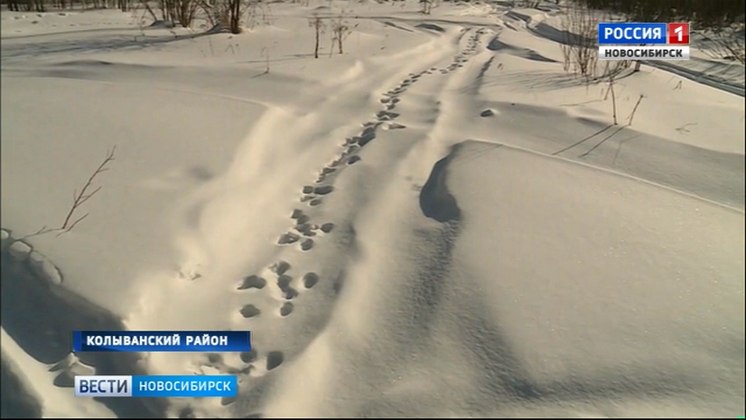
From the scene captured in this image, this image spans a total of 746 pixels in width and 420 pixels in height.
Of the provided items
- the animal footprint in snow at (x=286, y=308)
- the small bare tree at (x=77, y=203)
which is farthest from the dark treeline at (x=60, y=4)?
the animal footprint in snow at (x=286, y=308)

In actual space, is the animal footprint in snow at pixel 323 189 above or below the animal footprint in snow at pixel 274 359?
above

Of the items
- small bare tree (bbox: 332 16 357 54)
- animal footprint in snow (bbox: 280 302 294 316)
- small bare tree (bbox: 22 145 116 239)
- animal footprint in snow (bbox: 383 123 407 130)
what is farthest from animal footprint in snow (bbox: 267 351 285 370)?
small bare tree (bbox: 332 16 357 54)

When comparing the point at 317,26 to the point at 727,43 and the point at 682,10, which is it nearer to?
the point at 682,10

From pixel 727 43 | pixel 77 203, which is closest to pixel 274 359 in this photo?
pixel 77 203

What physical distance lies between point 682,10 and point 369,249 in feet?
4.01

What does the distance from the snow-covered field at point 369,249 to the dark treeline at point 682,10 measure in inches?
5.3

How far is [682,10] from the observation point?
1.63 metres

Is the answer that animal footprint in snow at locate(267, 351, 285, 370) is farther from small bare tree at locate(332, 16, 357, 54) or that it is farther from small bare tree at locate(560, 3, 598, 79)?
small bare tree at locate(332, 16, 357, 54)

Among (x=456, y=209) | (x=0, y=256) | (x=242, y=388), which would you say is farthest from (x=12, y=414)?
(x=456, y=209)

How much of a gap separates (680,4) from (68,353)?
1.97 m

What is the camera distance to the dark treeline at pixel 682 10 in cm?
134

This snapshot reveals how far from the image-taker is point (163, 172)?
4.92 feet

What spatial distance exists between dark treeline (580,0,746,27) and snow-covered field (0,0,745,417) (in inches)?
5.3

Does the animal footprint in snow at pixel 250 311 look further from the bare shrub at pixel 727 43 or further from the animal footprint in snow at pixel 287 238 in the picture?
the bare shrub at pixel 727 43
